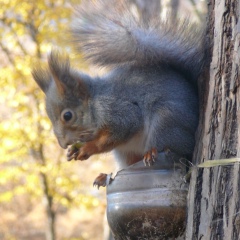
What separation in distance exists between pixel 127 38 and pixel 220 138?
529mm

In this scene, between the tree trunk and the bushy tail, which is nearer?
the tree trunk

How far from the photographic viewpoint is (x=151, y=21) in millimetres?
1716

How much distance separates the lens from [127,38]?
168 cm

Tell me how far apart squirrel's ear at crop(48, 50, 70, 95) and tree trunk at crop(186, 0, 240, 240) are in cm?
57

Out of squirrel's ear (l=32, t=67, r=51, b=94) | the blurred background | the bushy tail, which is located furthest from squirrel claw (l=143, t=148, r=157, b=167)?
the blurred background

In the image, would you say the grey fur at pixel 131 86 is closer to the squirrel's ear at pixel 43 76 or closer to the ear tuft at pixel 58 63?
the ear tuft at pixel 58 63

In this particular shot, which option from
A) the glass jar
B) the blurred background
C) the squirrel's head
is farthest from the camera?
the blurred background

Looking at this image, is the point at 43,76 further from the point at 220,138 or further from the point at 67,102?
the point at 220,138

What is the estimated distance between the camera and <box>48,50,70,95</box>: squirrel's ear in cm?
179

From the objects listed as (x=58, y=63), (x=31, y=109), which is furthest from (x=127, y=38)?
(x=31, y=109)

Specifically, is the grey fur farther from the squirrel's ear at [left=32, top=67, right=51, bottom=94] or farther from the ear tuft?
the squirrel's ear at [left=32, top=67, right=51, bottom=94]

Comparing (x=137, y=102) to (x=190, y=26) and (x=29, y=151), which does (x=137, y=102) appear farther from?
(x=29, y=151)

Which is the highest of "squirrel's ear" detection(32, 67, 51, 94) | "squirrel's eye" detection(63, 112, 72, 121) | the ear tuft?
the ear tuft

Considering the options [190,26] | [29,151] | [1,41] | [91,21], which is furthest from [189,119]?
[1,41]
